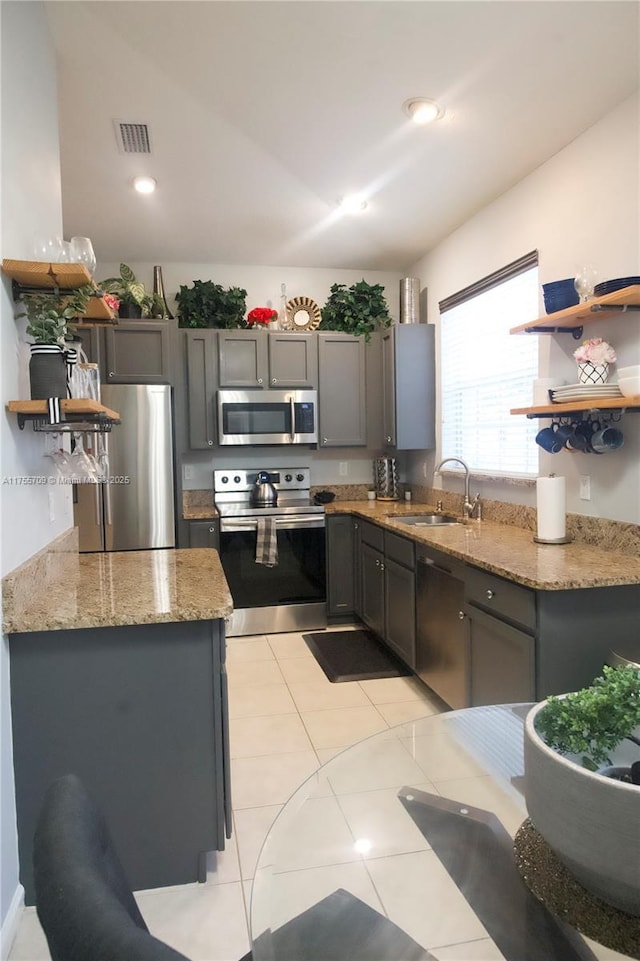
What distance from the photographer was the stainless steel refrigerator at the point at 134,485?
13.1 ft

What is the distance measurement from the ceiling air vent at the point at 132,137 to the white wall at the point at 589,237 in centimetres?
198

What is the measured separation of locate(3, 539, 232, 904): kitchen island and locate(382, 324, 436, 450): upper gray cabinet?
114 inches

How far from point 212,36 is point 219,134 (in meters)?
0.64

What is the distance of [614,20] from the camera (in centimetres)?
208

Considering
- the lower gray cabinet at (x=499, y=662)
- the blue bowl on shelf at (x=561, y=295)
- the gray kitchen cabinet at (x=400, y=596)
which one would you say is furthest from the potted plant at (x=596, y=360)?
the gray kitchen cabinet at (x=400, y=596)

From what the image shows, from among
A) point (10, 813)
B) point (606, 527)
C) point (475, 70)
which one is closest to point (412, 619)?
point (606, 527)

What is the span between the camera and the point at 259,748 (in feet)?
8.91

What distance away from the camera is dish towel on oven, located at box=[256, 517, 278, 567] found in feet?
13.5

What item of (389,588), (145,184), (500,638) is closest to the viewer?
(500,638)

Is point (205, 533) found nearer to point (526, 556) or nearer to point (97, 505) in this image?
point (97, 505)

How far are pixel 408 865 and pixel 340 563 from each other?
334cm

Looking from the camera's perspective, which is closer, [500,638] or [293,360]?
[500,638]

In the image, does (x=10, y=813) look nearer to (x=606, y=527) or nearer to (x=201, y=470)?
(x=606, y=527)

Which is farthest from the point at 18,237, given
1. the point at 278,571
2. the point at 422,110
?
the point at 278,571
